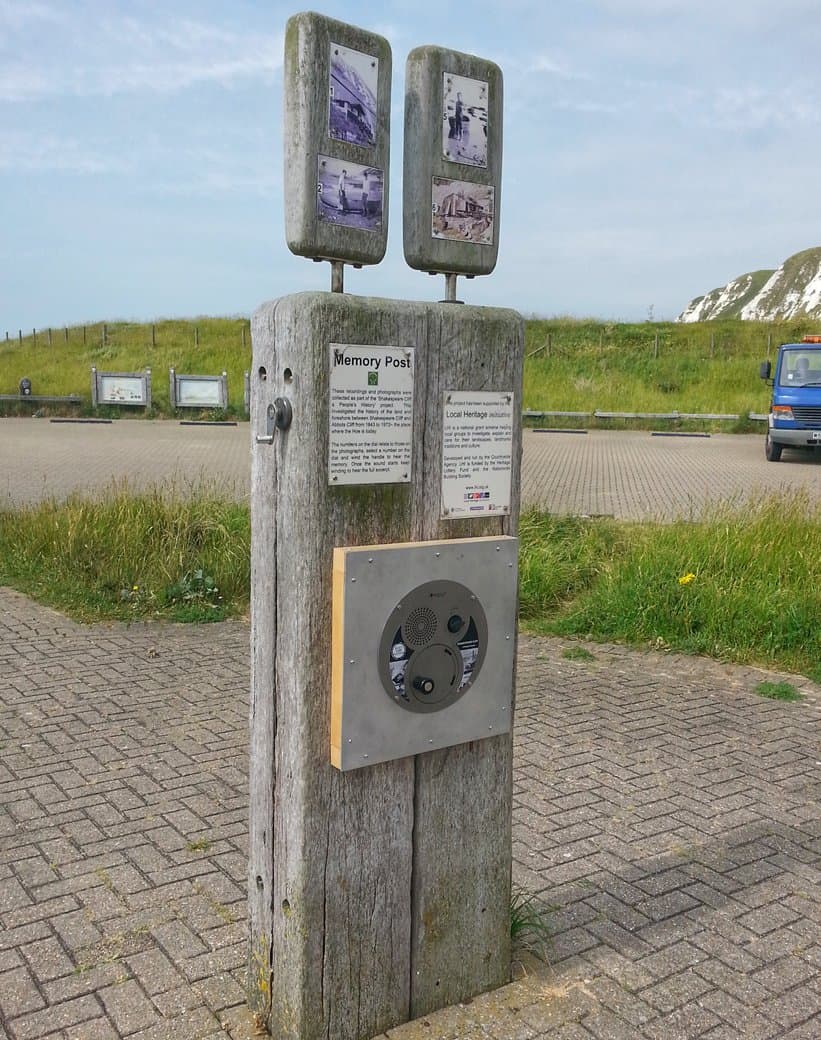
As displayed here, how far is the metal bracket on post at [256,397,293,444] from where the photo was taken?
2.52 m

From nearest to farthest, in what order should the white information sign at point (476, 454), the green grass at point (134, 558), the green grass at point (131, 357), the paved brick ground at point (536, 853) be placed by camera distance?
the white information sign at point (476, 454)
the paved brick ground at point (536, 853)
the green grass at point (134, 558)
the green grass at point (131, 357)

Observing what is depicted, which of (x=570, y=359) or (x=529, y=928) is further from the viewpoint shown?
(x=570, y=359)

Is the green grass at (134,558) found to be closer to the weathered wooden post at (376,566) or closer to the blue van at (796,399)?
the weathered wooden post at (376,566)

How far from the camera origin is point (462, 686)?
9.39ft

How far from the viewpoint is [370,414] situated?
8.50ft

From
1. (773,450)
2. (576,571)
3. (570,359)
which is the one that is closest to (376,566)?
(576,571)

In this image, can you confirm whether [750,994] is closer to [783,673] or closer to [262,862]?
[262,862]

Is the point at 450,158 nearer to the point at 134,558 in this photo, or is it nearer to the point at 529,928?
the point at 529,928

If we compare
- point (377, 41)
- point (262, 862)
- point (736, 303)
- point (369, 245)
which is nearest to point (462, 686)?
point (262, 862)

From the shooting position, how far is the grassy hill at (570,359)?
32594 mm

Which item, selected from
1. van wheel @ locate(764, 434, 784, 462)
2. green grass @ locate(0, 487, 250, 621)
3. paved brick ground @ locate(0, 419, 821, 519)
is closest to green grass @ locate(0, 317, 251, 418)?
paved brick ground @ locate(0, 419, 821, 519)

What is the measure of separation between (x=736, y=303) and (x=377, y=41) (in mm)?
190578

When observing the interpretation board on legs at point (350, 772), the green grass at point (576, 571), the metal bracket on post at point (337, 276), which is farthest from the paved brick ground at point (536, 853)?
the metal bracket on post at point (337, 276)

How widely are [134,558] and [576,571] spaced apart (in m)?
3.49
